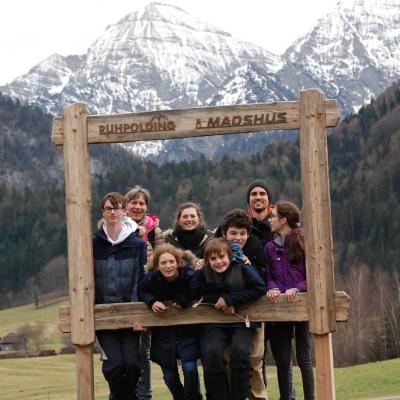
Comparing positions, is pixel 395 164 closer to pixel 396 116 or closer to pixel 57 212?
pixel 396 116

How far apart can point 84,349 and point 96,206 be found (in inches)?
4894

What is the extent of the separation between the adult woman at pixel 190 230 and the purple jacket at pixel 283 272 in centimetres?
76

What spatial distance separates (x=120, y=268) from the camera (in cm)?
992

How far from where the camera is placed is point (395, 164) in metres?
136

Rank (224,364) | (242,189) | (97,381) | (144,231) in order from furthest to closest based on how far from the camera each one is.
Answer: (242,189)
(97,381)
(144,231)
(224,364)

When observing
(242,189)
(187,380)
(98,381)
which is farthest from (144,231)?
(242,189)

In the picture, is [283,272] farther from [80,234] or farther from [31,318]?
[31,318]

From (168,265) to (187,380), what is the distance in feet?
4.01

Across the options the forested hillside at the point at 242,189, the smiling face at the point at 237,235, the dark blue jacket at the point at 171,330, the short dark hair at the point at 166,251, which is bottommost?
the dark blue jacket at the point at 171,330

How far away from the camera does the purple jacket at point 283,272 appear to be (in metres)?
9.86

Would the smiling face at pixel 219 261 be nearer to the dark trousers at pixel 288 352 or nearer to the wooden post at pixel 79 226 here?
the dark trousers at pixel 288 352

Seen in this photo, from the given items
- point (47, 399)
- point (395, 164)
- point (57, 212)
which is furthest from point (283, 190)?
point (47, 399)

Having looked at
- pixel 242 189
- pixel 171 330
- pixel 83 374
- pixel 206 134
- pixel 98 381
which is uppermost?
pixel 242 189

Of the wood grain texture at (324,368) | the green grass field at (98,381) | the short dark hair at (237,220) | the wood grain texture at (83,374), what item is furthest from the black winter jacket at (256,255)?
the green grass field at (98,381)
